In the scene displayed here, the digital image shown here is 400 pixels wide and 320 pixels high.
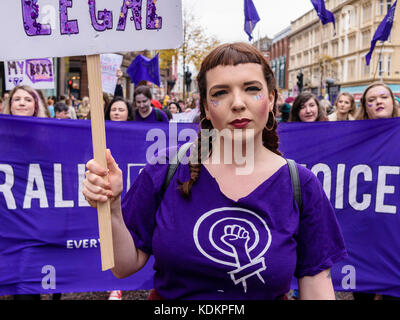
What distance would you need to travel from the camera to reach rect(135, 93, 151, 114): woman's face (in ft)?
19.6

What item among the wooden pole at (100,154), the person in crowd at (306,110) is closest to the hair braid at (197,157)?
the wooden pole at (100,154)

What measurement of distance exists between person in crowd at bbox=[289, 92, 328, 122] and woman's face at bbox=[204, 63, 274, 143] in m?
3.48

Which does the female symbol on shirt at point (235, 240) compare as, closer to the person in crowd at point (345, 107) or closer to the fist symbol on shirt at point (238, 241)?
the fist symbol on shirt at point (238, 241)

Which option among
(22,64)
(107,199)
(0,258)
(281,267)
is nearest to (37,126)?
(0,258)

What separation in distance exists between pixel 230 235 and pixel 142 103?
4.74m

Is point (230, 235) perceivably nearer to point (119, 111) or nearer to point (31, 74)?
point (119, 111)

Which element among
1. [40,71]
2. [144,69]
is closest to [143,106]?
[40,71]

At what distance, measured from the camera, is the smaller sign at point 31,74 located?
700cm

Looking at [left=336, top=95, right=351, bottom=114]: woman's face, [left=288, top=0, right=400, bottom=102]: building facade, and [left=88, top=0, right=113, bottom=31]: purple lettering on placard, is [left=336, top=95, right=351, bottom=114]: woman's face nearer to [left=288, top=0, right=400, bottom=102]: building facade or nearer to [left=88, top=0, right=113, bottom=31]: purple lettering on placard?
[left=88, top=0, right=113, bottom=31]: purple lettering on placard

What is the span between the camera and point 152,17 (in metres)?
1.58

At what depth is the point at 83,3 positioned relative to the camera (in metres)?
1.51

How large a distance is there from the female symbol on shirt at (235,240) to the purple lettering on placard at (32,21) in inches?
34.1

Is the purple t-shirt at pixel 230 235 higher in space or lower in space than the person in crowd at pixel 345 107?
lower

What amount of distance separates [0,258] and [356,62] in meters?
53.7
